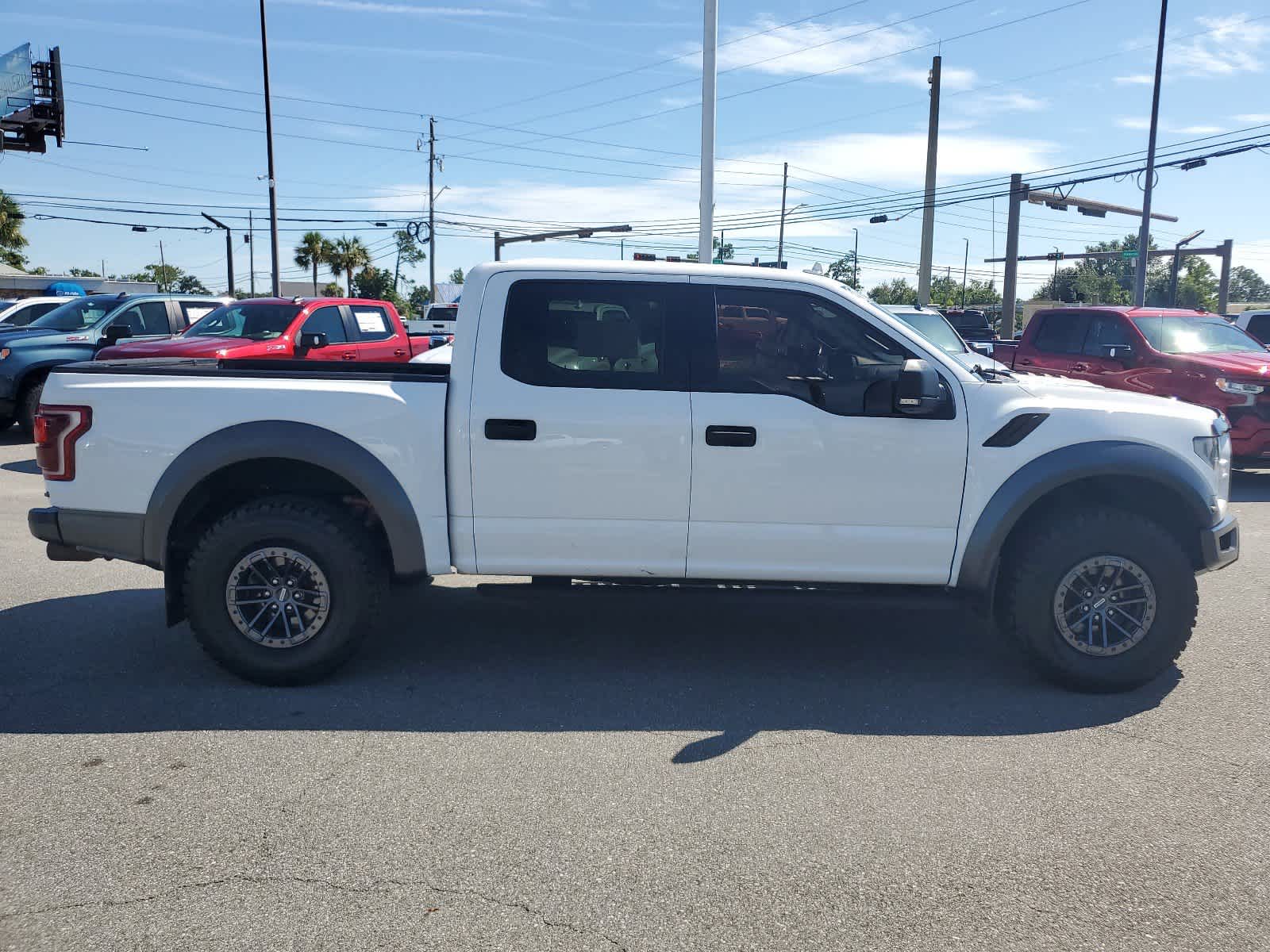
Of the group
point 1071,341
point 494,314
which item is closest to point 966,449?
point 494,314

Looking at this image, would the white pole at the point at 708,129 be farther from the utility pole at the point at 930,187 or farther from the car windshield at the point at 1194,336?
the utility pole at the point at 930,187

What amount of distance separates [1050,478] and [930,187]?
27830mm

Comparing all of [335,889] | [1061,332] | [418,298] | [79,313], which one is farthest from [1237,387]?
[418,298]

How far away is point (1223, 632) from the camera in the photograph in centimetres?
588

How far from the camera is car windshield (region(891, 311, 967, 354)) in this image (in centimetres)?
1309

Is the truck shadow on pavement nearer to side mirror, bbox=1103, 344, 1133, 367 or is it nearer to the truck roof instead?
side mirror, bbox=1103, 344, 1133, 367

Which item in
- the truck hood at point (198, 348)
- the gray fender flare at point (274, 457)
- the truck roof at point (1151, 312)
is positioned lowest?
the gray fender flare at point (274, 457)

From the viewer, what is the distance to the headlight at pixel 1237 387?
35.5 feet

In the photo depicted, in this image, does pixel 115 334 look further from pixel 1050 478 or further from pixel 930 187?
pixel 930 187

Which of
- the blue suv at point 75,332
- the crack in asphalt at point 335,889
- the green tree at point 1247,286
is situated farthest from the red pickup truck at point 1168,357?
the green tree at point 1247,286

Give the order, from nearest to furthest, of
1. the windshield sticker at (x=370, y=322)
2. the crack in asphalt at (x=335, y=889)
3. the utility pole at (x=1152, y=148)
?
the crack in asphalt at (x=335, y=889), the windshield sticker at (x=370, y=322), the utility pole at (x=1152, y=148)

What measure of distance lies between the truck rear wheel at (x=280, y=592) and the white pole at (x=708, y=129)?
11747 mm

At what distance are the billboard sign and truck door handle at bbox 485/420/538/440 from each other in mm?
27267

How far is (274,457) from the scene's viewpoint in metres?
4.74
